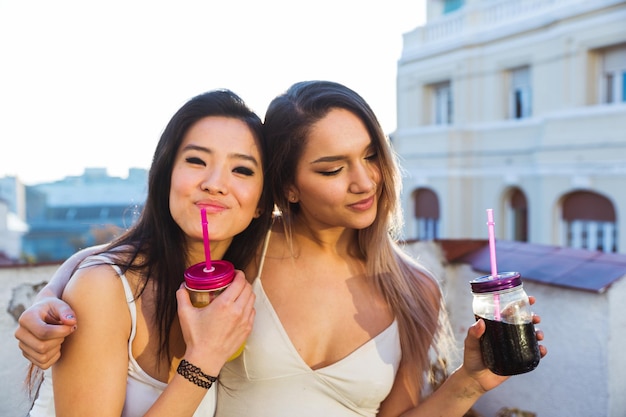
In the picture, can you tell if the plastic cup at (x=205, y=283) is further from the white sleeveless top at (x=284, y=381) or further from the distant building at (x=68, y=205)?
the distant building at (x=68, y=205)

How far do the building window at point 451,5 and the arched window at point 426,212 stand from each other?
5636mm

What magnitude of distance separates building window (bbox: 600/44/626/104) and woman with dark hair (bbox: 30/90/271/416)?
1328cm

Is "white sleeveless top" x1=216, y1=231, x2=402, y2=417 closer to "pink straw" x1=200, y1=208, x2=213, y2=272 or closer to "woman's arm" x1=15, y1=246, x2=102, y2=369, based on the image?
"pink straw" x1=200, y1=208, x2=213, y2=272

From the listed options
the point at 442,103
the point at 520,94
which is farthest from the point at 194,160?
the point at 442,103

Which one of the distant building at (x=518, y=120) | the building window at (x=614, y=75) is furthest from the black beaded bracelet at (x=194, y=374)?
the building window at (x=614, y=75)

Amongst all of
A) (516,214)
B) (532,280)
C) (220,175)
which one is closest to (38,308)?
(220,175)

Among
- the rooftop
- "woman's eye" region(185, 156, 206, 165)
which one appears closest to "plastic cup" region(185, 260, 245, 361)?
"woman's eye" region(185, 156, 206, 165)

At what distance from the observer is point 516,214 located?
1553cm

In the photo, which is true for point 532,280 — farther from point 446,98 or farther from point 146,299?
point 446,98

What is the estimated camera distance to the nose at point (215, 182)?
170 centimetres

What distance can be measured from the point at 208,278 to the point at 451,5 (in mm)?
17578

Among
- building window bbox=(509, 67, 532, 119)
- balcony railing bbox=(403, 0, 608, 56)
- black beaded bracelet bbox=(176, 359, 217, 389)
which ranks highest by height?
balcony railing bbox=(403, 0, 608, 56)

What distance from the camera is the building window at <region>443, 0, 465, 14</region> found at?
665 inches

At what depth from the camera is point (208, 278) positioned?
59.0 inches
